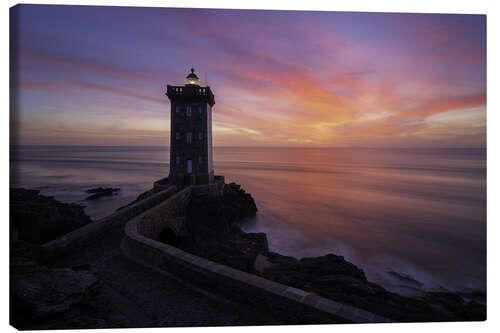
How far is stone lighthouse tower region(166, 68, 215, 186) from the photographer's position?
11.8 meters

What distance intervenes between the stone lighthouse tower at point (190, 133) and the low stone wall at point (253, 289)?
8.23 meters

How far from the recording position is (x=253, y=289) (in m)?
2.87

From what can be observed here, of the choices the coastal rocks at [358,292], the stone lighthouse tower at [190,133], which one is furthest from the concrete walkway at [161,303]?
the stone lighthouse tower at [190,133]

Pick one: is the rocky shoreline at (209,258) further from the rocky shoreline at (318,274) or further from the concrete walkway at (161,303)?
the concrete walkway at (161,303)

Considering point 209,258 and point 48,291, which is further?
point 209,258

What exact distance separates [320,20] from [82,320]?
20.8 feet

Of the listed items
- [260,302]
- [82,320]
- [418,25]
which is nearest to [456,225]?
[418,25]

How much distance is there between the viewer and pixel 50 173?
84.6ft

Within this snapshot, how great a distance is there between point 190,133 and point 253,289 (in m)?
10.4

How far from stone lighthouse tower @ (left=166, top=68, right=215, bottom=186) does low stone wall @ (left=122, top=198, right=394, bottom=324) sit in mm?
8233

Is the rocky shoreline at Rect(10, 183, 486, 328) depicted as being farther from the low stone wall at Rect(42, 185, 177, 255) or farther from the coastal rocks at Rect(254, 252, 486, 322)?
the low stone wall at Rect(42, 185, 177, 255)

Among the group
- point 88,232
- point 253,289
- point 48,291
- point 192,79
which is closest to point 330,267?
point 253,289

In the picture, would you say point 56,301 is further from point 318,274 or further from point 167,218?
point 318,274

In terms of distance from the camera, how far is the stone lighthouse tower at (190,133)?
1176 centimetres
